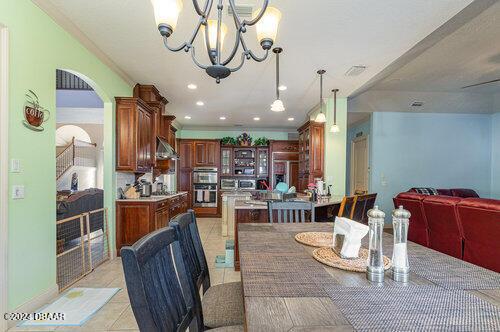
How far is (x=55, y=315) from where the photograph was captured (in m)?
2.25

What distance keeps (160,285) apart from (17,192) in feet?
6.30

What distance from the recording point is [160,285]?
0.97m

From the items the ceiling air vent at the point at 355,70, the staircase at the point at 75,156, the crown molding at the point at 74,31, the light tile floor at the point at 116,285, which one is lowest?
the light tile floor at the point at 116,285

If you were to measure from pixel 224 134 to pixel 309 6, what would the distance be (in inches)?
244

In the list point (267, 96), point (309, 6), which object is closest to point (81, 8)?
point (309, 6)

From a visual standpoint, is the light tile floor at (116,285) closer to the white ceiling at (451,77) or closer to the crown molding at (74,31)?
the crown molding at (74,31)

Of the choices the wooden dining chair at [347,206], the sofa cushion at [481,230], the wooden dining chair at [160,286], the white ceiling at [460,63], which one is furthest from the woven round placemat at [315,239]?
the white ceiling at [460,63]

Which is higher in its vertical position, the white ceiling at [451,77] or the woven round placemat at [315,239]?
the white ceiling at [451,77]

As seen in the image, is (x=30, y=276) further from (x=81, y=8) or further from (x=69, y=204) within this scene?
(x=81, y=8)

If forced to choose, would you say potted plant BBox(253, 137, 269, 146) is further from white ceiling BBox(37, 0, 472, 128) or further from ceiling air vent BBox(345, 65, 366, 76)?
ceiling air vent BBox(345, 65, 366, 76)

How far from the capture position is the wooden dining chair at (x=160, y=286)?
0.82m

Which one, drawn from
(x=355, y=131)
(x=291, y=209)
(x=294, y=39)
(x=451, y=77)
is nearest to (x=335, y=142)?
(x=451, y=77)

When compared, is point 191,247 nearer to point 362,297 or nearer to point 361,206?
point 362,297

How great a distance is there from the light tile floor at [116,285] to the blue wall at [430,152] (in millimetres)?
3957
